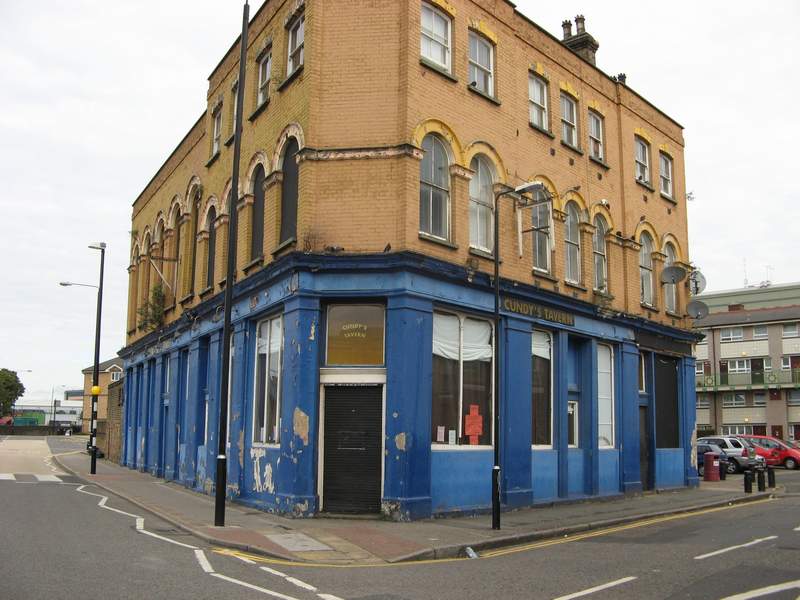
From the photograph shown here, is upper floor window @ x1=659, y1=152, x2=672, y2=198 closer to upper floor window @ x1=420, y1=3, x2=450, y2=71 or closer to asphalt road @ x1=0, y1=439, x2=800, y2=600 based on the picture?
upper floor window @ x1=420, y1=3, x2=450, y2=71

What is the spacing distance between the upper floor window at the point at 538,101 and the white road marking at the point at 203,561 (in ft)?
44.8

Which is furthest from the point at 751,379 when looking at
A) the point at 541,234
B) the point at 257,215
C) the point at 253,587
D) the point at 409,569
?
the point at 253,587

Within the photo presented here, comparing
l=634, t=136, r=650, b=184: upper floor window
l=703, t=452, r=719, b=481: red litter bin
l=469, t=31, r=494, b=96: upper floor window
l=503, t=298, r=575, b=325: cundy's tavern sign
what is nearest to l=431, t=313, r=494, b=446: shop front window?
l=503, t=298, r=575, b=325: cundy's tavern sign

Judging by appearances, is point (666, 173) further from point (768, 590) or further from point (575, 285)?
point (768, 590)

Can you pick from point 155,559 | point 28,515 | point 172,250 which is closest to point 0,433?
point 172,250

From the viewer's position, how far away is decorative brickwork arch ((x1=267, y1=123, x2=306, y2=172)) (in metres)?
16.9

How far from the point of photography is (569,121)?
72.4 ft

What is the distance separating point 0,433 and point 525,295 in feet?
283

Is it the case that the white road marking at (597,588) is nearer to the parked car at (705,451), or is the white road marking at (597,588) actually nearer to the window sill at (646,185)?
the window sill at (646,185)

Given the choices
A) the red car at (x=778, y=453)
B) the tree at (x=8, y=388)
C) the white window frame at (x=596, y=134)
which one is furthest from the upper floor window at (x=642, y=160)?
the tree at (x=8, y=388)

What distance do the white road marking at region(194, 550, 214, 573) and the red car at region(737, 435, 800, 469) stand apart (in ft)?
109

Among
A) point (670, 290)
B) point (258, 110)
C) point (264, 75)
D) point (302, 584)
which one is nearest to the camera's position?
point (302, 584)

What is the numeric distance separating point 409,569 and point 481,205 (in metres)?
9.83

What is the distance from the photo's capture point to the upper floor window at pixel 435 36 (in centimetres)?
1720
